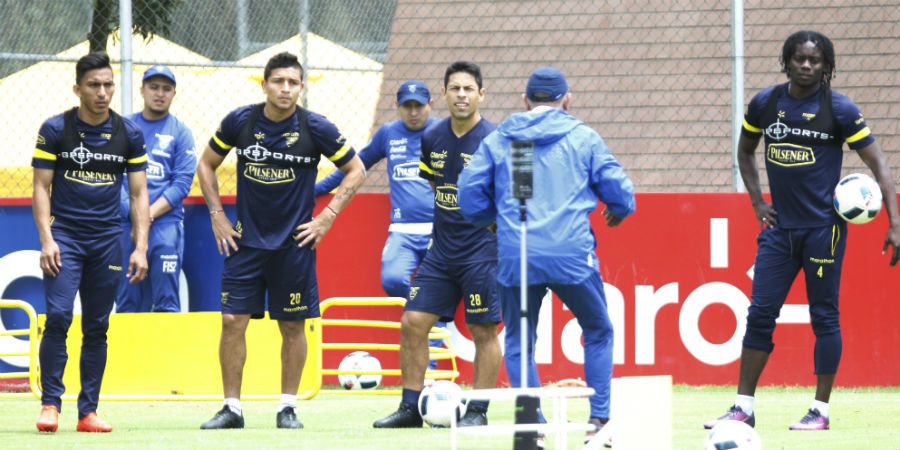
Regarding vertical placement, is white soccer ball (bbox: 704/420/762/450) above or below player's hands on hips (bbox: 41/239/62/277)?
below

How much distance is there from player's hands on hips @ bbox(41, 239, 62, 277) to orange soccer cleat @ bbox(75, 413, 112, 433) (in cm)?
89

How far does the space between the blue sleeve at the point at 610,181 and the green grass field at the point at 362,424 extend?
4.26 ft

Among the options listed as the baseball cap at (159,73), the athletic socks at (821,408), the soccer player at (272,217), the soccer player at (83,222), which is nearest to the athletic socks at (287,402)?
the soccer player at (272,217)

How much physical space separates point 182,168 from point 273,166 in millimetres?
2835

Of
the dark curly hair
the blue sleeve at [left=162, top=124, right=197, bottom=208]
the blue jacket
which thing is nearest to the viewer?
the blue jacket

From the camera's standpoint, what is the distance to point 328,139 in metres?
9.25

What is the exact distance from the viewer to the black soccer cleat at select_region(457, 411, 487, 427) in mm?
8773

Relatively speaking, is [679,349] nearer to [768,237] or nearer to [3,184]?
[768,237]

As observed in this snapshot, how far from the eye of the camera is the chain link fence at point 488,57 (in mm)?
13789

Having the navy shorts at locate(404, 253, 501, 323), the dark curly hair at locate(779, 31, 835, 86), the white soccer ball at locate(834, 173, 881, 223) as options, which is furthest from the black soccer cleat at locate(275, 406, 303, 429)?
the dark curly hair at locate(779, 31, 835, 86)

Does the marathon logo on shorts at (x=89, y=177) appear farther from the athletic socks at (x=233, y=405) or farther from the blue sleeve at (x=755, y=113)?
the blue sleeve at (x=755, y=113)

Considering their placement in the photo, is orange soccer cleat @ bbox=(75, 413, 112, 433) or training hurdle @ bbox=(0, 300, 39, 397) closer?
orange soccer cleat @ bbox=(75, 413, 112, 433)

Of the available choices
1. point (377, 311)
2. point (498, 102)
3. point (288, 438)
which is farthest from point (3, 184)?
point (498, 102)

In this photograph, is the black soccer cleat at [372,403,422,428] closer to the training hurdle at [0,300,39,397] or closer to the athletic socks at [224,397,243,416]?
the athletic socks at [224,397,243,416]
